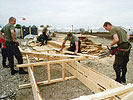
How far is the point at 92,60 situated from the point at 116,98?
4.39m

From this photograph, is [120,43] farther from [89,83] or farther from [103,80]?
[89,83]

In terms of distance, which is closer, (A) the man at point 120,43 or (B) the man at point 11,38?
(A) the man at point 120,43

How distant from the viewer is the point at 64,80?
3.93m

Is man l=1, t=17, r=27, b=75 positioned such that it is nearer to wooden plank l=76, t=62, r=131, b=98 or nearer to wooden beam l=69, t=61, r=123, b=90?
wooden beam l=69, t=61, r=123, b=90

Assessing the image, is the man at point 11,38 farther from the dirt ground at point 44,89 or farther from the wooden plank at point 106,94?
the wooden plank at point 106,94

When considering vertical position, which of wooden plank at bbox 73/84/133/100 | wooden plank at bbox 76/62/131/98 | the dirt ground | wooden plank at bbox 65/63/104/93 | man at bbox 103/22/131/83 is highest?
man at bbox 103/22/131/83

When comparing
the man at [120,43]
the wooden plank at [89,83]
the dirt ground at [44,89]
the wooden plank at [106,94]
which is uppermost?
the man at [120,43]

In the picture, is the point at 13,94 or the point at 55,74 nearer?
the point at 13,94

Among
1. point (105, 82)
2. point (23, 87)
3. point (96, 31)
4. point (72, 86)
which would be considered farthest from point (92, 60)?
point (96, 31)

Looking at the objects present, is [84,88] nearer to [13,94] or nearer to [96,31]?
[13,94]

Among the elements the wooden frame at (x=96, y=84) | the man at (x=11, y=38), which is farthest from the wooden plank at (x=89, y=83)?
the man at (x=11, y=38)

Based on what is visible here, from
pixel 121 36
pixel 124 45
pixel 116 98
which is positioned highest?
pixel 121 36

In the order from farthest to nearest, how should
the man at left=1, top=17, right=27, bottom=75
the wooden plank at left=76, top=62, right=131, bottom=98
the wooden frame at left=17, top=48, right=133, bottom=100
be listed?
1. the man at left=1, top=17, right=27, bottom=75
2. the wooden plank at left=76, top=62, right=131, bottom=98
3. the wooden frame at left=17, top=48, right=133, bottom=100

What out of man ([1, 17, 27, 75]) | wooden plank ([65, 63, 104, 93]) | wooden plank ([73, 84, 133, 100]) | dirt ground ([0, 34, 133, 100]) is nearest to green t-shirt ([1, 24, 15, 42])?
man ([1, 17, 27, 75])
